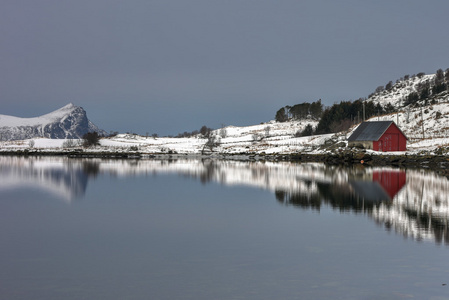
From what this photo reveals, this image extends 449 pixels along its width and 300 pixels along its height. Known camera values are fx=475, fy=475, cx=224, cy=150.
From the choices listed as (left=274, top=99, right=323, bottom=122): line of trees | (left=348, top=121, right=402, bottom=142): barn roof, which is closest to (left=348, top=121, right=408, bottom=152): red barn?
(left=348, top=121, right=402, bottom=142): barn roof

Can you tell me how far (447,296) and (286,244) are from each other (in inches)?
175

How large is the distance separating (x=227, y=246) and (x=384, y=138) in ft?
177

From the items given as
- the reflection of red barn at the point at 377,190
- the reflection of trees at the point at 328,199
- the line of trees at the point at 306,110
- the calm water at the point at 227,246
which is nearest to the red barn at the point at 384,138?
the reflection of red barn at the point at 377,190

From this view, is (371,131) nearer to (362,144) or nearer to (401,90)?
(362,144)

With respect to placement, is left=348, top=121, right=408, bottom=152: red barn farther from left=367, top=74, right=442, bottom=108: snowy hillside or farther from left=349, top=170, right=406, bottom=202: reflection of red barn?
left=367, top=74, right=442, bottom=108: snowy hillside

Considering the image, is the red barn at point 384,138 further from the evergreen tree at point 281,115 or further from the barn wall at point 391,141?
the evergreen tree at point 281,115

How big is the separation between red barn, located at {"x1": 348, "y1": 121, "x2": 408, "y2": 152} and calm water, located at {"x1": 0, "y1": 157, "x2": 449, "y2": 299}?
135 ft

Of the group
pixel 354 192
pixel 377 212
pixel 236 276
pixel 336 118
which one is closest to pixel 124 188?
pixel 354 192

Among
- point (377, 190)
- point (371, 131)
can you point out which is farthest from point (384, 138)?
point (377, 190)

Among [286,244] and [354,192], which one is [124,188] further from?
[286,244]

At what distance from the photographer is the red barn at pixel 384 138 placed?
61.0m

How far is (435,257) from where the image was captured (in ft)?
32.7

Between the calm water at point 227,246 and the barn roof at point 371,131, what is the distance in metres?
41.6

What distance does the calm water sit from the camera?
812 cm
